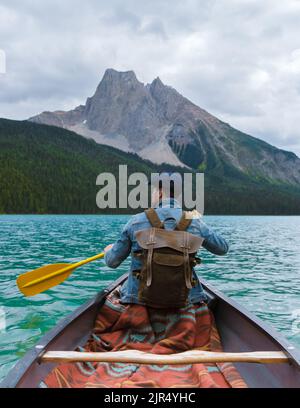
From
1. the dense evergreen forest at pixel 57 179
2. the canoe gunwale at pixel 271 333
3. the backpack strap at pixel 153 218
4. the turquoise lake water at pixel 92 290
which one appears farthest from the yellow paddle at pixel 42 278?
the dense evergreen forest at pixel 57 179

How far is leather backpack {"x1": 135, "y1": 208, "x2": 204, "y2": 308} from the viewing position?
163 inches

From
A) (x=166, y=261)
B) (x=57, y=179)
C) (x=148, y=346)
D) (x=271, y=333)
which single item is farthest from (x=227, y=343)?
(x=57, y=179)

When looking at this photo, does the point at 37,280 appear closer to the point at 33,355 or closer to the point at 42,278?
the point at 42,278

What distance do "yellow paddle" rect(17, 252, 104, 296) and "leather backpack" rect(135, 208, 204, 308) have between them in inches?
109

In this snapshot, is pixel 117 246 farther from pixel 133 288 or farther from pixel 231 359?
pixel 231 359

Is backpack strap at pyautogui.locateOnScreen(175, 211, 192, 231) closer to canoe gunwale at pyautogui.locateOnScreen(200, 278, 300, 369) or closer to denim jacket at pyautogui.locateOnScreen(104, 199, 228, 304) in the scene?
denim jacket at pyautogui.locateOnScreen(104, 199, 228, 304)

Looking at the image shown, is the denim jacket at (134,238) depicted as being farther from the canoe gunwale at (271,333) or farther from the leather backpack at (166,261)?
the canoe gunwale at (271,333)

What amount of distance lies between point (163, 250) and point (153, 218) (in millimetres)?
407

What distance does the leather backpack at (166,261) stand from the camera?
4141 mm

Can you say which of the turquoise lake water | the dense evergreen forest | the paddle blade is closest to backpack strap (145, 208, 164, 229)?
the paddle blade

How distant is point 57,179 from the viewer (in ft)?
449
